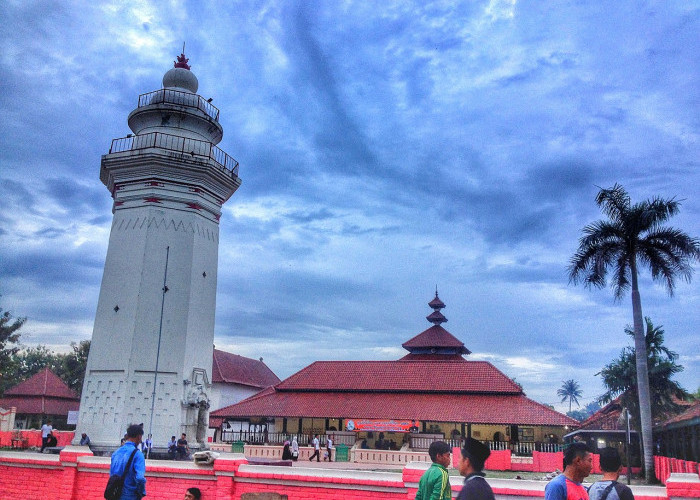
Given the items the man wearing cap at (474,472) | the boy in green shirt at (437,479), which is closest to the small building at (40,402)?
the boy in green shirt at (437,479)

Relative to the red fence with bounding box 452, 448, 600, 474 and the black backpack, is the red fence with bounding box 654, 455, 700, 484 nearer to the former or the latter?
the red fence with bounding box 452, 448, 600, 474

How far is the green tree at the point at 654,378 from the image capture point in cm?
2989

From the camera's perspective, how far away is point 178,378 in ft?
75.1

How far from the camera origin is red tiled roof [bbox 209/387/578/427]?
28.1 m

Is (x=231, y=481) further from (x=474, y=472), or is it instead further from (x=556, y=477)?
(x=556, y=477)

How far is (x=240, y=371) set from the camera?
146ft

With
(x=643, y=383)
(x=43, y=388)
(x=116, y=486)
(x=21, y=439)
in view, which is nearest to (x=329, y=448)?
(x=643, y=383)

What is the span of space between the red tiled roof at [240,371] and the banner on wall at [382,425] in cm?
1394

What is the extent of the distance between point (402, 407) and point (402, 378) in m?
2.98

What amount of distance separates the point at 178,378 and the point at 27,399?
25.9m

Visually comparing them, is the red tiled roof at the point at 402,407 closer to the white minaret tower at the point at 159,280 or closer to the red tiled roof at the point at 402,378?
the red tiled roof at the point at 402,378

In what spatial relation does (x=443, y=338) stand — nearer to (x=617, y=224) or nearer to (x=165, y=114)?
(x=617, y=224)

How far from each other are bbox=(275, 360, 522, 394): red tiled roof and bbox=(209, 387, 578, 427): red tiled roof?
35 cm

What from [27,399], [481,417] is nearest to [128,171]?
[481,417]
